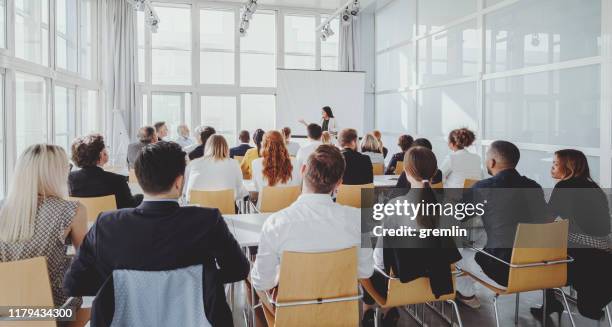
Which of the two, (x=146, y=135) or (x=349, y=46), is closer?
(x=146, y=135)

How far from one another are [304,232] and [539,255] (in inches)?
60.8

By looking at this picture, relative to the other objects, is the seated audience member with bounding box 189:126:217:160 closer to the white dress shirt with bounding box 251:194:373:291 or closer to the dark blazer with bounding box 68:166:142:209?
the dark blazer with bounding box 68:166:142:209

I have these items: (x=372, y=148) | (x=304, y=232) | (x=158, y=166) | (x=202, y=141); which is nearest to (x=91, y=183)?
(x=158, y=166)

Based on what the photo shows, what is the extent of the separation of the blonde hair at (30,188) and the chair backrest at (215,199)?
1421mm

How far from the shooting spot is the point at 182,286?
1603 mm

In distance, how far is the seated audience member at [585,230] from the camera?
2818 mm

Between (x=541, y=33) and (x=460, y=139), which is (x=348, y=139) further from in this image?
(x=541, y=33)

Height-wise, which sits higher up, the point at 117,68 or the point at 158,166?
the point at 117,68

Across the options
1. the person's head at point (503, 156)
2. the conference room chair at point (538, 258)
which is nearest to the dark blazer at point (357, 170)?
the person's head at point (503, 156)

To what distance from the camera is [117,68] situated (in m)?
9.05

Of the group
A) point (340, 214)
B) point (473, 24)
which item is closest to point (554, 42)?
point (473, 24)

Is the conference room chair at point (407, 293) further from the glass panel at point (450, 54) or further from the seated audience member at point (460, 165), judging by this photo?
the glass panel at point (450, 54)

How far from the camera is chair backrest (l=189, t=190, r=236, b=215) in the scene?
135 inches

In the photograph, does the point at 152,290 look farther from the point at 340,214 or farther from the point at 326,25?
the point at 326,25
